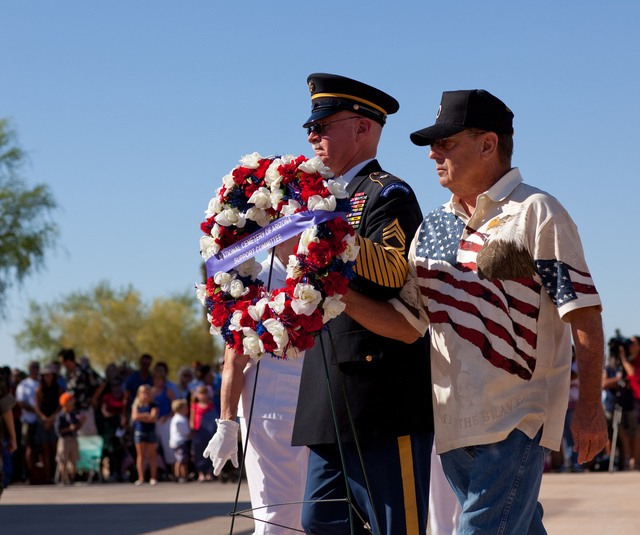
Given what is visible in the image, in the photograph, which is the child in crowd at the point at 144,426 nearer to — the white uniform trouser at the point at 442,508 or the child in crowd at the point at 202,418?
the child in crowd at the point at 202,418

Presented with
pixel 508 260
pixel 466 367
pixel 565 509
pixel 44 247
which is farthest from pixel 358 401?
pixel 44 247

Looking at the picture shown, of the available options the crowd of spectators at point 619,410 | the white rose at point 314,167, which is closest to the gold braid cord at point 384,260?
the white rose at point 314,167

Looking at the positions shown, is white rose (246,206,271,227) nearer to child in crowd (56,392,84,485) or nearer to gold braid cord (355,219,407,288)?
gold braid cord (355,219,407,288)

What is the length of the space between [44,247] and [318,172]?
34.6 m

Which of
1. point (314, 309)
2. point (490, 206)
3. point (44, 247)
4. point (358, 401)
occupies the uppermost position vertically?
point (44, 247)

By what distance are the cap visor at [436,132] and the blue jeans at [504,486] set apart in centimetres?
113

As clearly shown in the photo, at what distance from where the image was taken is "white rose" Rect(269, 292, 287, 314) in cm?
339

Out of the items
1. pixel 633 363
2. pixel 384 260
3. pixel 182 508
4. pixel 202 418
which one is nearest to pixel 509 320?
pixel 384 260

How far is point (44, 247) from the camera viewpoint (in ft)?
120

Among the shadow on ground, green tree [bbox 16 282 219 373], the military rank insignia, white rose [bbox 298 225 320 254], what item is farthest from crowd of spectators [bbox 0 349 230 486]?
green tree [bbox 16 282 219 373]

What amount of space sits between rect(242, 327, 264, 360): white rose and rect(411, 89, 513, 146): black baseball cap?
1.02 metres

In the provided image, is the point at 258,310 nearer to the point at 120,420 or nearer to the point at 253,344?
the point at 253,344

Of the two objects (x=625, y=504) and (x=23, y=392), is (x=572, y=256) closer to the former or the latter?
(x=625, y=504)

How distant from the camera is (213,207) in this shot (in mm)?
3826
